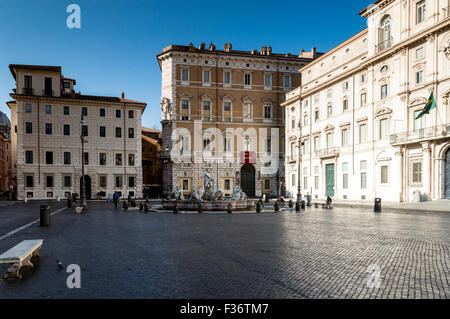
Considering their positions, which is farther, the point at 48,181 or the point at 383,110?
the point at 48,181

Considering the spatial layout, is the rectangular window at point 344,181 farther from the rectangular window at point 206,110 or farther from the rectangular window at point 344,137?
the rectangular window at point 206,110

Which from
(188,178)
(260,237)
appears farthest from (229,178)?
(260,237)

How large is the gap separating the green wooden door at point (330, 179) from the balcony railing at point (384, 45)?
13.5 meters

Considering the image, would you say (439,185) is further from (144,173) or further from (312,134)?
(144,173)

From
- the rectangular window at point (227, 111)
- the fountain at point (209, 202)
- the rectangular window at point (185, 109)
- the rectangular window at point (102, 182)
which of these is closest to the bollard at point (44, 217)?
the fountain at point (209, 202)

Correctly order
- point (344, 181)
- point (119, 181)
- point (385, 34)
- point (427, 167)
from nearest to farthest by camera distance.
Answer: point (427, 167)
point (385, 34)
point (344, 181)
point (119, 181)

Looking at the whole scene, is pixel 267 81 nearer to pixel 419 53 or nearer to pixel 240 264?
pixel 419 53

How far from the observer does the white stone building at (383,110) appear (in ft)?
84.9

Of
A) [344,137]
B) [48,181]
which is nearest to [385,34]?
[344,137]

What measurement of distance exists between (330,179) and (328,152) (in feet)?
10.6

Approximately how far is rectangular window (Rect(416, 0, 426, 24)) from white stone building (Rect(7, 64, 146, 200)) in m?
31.7

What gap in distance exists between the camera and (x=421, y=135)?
26.6 meters

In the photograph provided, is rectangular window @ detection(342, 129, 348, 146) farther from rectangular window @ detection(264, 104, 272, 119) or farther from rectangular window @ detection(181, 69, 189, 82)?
rectangular window @ detection(181, 69, 189, 82)

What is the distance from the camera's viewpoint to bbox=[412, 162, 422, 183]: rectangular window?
27.3m
